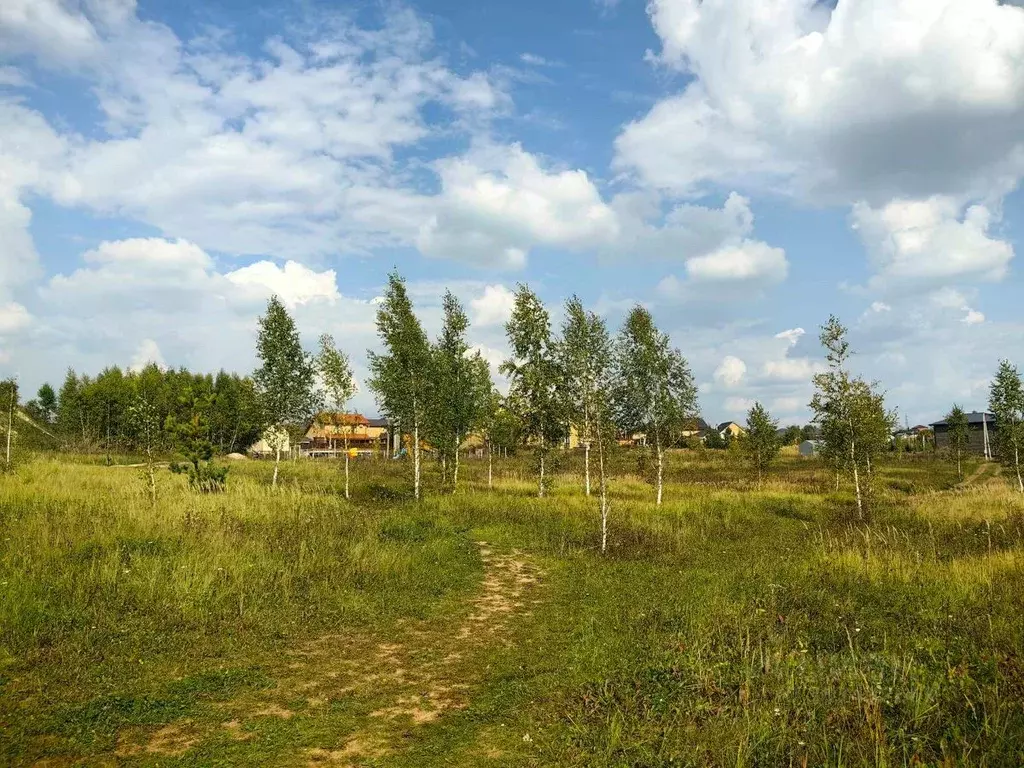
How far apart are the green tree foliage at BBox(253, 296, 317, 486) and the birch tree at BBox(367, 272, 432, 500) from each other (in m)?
6.89

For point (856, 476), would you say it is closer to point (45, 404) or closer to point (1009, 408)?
point (1009, 408)

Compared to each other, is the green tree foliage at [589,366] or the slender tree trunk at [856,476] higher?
the green tree foliage at [589,366]

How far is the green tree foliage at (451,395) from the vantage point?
30312 millimetres

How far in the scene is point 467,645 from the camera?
32.7 ft

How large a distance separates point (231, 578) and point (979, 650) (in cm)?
1319

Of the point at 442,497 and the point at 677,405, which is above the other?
the point at 677,405

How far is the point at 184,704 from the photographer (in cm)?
725

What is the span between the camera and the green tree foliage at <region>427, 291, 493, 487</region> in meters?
30.3

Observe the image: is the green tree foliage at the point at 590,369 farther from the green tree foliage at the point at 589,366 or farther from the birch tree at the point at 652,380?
the birch tree at the point at 652,380

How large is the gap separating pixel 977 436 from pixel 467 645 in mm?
96839

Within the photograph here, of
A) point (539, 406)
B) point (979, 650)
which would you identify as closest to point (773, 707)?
point (979, 650)

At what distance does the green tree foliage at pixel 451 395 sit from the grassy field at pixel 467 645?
11.3 metres

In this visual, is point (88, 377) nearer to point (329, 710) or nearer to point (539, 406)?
point (539, 406)

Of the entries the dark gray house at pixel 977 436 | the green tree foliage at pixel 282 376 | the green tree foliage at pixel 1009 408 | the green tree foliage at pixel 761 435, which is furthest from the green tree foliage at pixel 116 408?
the dark gray house at pixel 977 436
